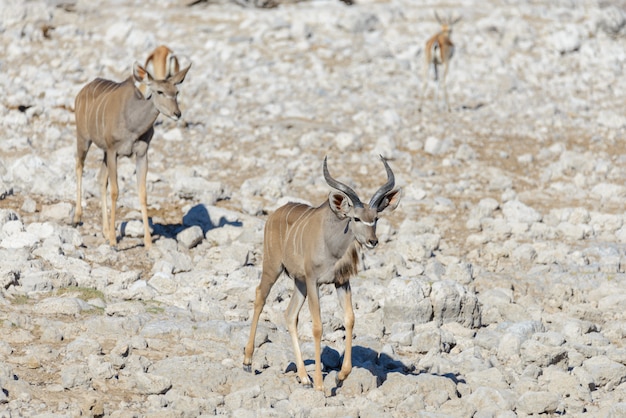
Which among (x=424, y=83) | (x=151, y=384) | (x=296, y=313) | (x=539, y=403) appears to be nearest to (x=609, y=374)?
(x=539, y=403)

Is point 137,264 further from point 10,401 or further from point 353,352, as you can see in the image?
point 10,401

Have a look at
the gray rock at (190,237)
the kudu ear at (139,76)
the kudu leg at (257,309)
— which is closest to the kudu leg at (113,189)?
the gray rock at (190,237)

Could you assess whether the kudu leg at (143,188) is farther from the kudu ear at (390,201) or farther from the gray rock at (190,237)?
the kudu ear at (390,201)

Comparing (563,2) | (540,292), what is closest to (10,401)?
(540,292)

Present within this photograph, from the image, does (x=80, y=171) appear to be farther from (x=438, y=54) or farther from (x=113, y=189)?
(x=438, y=54)

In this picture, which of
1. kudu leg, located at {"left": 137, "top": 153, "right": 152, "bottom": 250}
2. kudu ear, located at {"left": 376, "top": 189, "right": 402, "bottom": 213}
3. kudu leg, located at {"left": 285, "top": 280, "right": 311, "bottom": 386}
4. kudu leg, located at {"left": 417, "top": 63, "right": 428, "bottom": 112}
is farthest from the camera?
kudu leg, located at {"left": 417, "top": 63, "right": 428, "bottom": 112}

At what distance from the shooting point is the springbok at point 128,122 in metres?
10.7

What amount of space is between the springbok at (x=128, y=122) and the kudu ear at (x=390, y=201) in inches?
155

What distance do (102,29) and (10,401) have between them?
49.5ft

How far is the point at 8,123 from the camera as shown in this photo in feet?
49.5

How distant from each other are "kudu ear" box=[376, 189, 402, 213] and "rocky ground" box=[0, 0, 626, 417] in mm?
1231

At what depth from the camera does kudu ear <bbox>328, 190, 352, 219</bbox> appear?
23.0 ft

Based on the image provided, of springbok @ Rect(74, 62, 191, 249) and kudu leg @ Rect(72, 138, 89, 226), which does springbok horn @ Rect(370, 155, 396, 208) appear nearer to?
springbok @ Rect(74, 62, 191, 249)

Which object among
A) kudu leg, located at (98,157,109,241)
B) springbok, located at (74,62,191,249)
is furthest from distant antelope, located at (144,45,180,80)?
kudu leg, located at (98,157,109,241)
